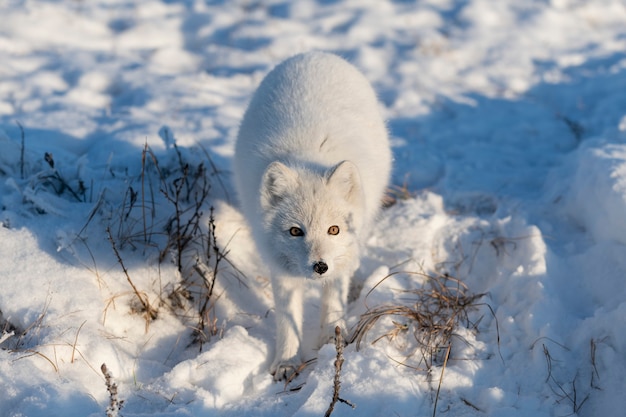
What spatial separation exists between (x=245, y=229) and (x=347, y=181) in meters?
1.61

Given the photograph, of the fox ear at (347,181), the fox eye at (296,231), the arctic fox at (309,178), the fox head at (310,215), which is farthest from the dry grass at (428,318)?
the fox eye at (296,231)

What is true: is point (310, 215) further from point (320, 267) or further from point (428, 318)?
point (428, 318)

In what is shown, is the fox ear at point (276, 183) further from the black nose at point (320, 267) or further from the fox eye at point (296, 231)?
the black nose at point (320, 267)

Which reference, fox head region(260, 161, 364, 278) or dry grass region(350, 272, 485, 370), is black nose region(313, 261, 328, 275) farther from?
dry grass region(350, 272, 485, 370)

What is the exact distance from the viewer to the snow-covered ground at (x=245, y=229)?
3.55 metres

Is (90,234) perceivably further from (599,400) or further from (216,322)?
(599,400)

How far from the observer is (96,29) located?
25.9ft

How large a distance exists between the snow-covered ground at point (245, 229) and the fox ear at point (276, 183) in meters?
0.89

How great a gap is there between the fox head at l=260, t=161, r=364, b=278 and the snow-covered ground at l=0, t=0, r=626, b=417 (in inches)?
25.8

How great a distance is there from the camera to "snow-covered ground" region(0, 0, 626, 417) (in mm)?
3547

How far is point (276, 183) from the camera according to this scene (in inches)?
143

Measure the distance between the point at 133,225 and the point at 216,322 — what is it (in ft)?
3.44

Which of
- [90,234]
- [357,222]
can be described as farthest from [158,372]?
[357,222]

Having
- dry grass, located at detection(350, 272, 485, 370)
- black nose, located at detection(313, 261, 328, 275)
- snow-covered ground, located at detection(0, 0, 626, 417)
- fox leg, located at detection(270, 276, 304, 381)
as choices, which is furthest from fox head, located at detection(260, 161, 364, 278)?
snow-covered ground, located at detection(0, 0, 626, 417)
